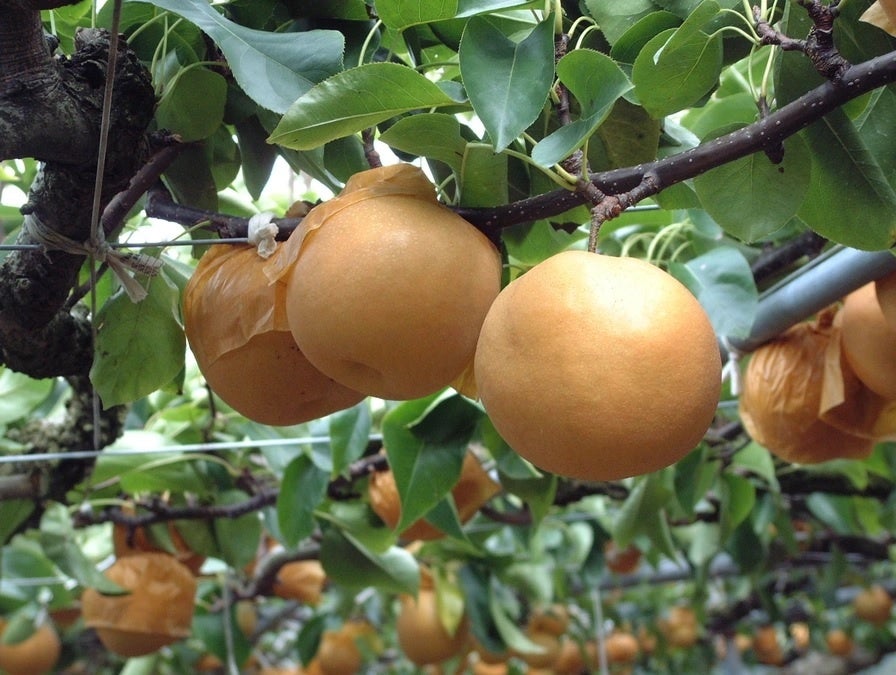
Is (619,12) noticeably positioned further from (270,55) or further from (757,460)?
(757,460)

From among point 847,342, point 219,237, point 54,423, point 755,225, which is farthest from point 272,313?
point 54,423

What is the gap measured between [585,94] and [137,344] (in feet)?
1.28

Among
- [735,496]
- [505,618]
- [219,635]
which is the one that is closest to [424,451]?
[735,496]

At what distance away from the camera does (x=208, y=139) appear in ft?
2.59

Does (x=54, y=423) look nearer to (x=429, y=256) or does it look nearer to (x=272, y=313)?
(x=272, y=313)

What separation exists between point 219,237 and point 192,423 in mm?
767

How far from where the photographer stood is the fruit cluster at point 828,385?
0.83 m

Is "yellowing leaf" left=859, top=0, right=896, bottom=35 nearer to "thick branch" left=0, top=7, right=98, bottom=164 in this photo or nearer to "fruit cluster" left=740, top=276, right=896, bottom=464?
"fruit cluster" left=740, top=276, right=896, bottom=464

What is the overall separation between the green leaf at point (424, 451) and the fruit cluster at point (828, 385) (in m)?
0.34

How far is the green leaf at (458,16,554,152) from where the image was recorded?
0.54 m

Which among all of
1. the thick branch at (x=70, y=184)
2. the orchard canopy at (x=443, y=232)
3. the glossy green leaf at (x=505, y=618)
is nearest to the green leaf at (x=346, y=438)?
the orchard canopy at (x=443, y=232)

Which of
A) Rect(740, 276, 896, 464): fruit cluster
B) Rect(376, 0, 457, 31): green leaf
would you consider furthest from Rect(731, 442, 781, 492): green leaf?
Rect(376, 0, 457, 31): green leaf

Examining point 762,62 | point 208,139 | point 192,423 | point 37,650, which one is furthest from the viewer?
point 37,650

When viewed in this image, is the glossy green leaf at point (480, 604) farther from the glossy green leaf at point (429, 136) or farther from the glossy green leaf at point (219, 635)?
the glossy green leaf at point (429, 136)
